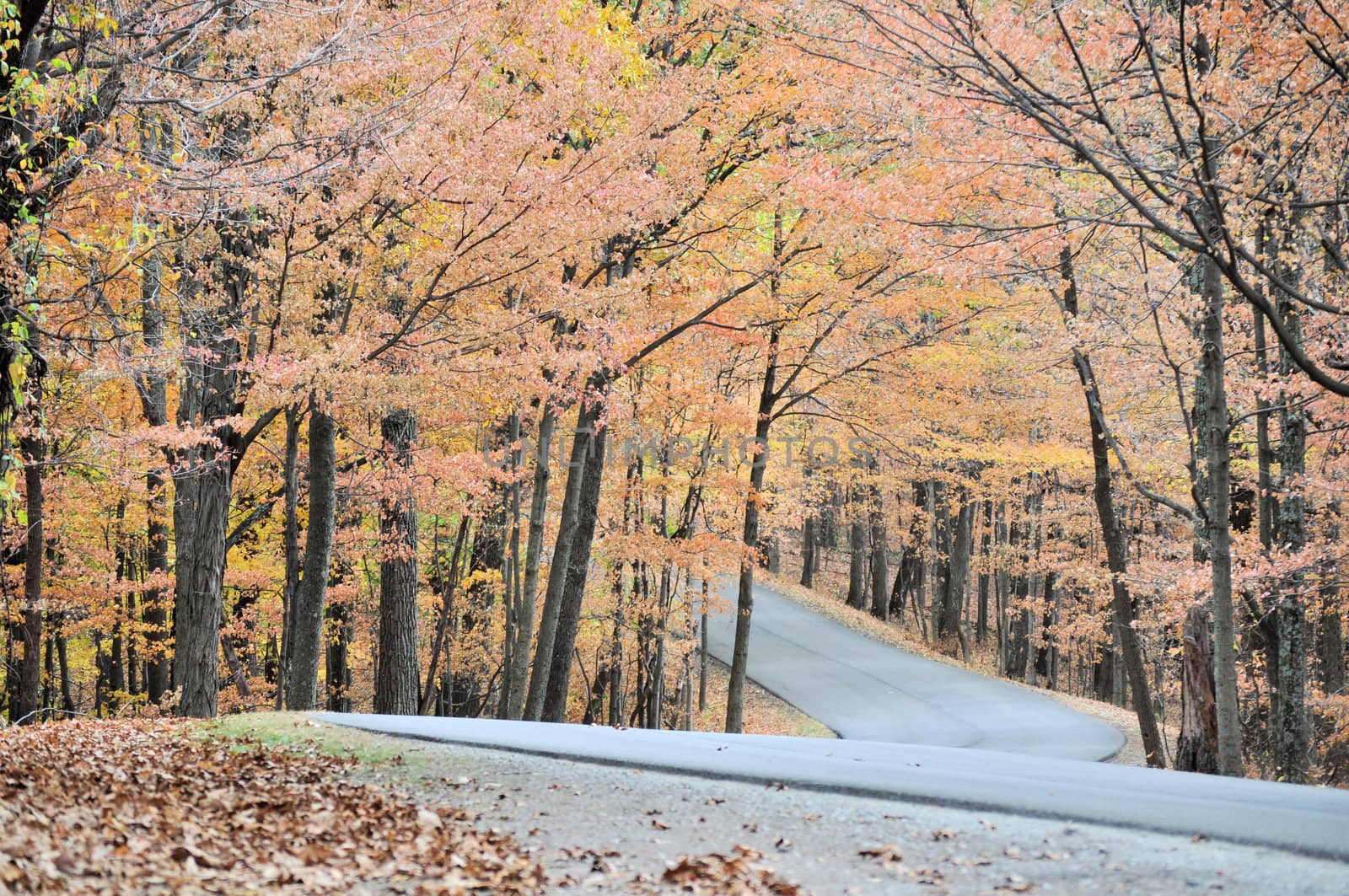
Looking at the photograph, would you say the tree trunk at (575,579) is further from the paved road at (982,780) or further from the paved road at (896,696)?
the paved road at (982,780)

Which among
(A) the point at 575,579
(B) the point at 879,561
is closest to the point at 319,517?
(A) the point at 575,579

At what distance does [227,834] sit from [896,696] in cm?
1786

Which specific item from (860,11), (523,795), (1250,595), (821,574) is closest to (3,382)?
(523,795)

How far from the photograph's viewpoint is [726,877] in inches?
167

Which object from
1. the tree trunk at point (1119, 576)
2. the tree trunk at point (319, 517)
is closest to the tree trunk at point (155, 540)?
the tree trunk at point (319, 517)

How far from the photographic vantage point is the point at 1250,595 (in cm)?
1124

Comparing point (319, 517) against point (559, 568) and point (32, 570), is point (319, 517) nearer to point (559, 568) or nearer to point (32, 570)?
point (559, 568)

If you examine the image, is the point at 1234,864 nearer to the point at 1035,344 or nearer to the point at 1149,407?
the point at 1035,344

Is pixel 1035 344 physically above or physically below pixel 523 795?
above

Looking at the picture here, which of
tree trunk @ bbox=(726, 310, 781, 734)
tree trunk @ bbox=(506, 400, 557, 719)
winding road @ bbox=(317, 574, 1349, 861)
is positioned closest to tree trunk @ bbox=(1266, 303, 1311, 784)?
winding road @ bbox=(317, 574, 1349, 861)

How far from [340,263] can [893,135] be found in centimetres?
554

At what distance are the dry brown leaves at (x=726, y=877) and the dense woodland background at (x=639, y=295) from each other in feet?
14.3

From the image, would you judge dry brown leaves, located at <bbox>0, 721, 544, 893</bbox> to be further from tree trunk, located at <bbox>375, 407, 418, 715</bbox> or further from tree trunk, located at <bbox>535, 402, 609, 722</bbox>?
tree trunk, located at <bbox>535, 402, 609, 722</bbox>

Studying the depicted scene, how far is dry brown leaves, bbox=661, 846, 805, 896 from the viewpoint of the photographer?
406 cm
